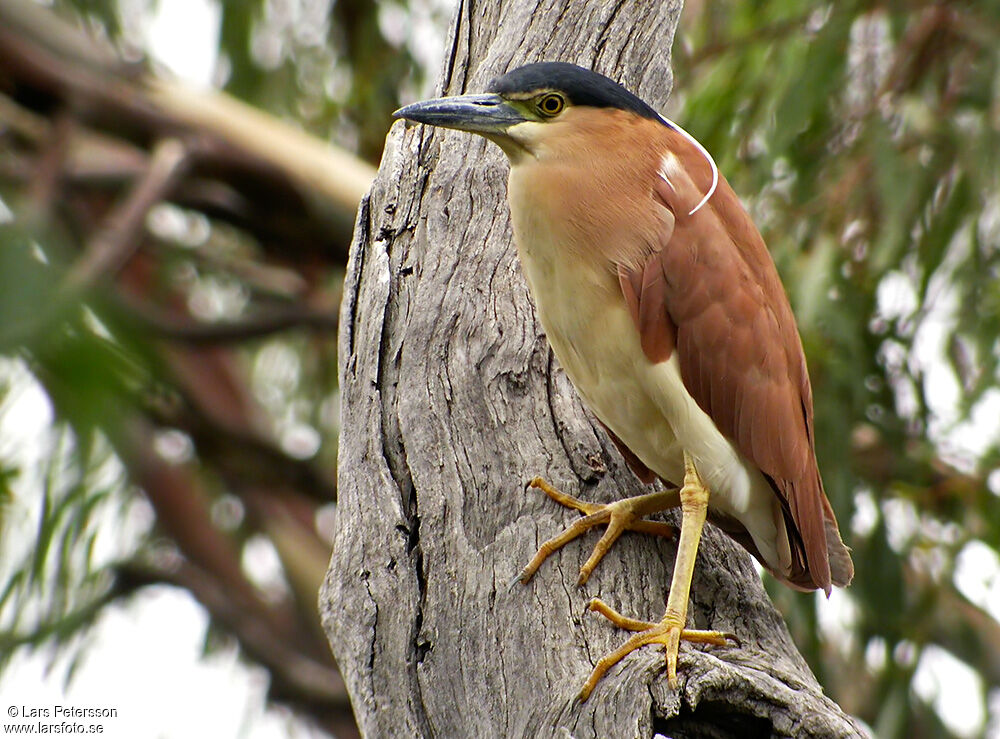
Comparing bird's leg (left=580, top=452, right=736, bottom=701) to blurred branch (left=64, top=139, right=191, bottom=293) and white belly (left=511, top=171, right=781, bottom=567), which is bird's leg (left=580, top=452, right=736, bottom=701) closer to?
white belly (left=511, top=171, right=781, bottom=567)

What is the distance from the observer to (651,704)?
49.9 inches

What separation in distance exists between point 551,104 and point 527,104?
0.04m

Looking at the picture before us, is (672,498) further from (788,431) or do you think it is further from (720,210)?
(720,210)

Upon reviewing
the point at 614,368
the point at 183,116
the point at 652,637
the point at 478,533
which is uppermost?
the point at 183,116

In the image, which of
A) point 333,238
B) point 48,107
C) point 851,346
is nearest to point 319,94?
point 333,238

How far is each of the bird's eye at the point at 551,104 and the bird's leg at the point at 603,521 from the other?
0.52 m

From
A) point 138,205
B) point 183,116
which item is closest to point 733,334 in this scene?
point 138,205

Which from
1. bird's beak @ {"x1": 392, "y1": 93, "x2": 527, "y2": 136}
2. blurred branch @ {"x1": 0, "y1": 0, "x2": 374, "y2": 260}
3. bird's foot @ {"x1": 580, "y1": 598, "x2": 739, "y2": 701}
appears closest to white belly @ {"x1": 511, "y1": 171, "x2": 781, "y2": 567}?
bird's beak @ {"x1": 392, "y1": 93, "x2": 527, "y2": 136}

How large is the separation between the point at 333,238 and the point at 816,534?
241 centimetres

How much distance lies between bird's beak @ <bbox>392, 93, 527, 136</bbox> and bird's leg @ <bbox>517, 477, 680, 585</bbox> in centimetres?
49

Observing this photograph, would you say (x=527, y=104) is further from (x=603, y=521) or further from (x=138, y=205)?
(x=138, y=205)

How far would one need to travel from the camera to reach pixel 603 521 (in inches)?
62.9

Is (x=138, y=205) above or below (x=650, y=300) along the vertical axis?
above

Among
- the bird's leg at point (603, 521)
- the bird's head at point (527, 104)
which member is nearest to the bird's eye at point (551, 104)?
the bird's head at point (527, 104)
